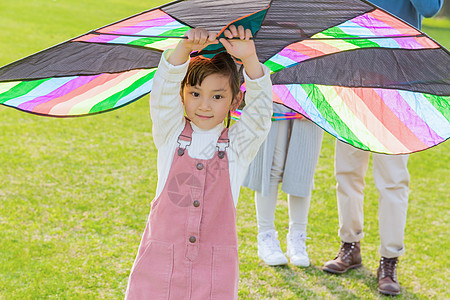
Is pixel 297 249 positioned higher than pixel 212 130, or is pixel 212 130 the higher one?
pixel 212 130

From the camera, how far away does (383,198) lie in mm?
3877

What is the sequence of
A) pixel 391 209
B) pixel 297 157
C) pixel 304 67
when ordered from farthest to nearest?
pixel 297 157
pixel 391 209
pixel 304 67

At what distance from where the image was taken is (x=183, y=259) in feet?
7.62

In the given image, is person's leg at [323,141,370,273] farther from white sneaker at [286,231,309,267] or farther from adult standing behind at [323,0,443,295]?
white sneaker at [286,231,309,267]

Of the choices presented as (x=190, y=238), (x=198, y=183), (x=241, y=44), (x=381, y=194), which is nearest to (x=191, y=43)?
(x=241, y=44)

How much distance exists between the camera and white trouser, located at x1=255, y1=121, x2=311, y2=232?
4090 mm

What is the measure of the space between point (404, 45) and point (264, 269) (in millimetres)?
2141

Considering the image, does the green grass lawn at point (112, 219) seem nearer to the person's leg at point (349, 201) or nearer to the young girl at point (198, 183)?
the person's leg at point (349, 201)

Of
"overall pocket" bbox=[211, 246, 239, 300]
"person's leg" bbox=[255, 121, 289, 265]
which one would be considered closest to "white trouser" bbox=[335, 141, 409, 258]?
"person's leg" bbox=[255, 121, 289, 265]

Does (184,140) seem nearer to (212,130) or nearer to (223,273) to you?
(212,130)

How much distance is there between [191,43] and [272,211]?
2278 millimetres

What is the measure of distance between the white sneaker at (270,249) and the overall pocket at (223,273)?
5.70 feet

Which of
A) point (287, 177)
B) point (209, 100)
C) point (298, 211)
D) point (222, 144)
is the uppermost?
point (209, 100)

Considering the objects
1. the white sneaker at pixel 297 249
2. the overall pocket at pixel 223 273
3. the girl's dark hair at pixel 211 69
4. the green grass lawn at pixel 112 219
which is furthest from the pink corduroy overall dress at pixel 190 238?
the white sneaker at pixel 297 249
